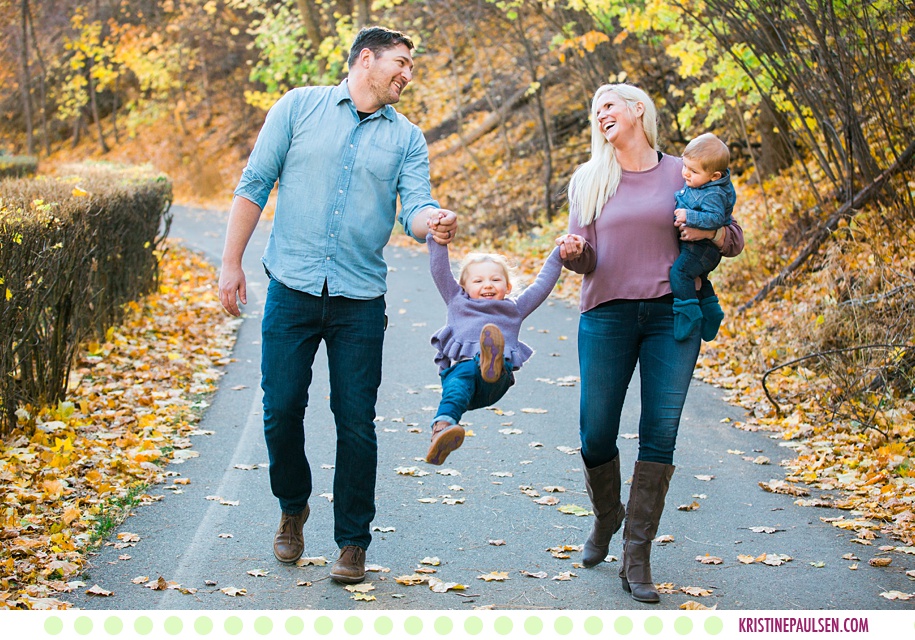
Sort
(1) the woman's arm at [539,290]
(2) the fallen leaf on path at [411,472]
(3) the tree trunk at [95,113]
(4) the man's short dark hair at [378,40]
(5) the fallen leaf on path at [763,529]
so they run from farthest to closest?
(3) the tree trunk at [95,113] < (2) the fallen leaf on path at [411,472] < (5) the fallen leaf on path at [763,529] < (1) the woman's arm at [539,290] < (4) the man's short dark hair at [378,40]

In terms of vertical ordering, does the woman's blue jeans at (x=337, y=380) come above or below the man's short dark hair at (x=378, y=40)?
below

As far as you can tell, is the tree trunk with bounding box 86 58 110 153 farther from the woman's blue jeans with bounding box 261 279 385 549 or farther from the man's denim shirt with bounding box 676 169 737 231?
the man's denim shirt with bounding box 676 169 737 231

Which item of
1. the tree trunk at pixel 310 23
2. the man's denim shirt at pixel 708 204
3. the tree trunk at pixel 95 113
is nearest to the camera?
the man's denim shirt at pixel 708 204

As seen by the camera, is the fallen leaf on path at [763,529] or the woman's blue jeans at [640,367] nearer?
the woman's blue jeans at [640,367]

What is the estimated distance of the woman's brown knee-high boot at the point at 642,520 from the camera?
4445 mm

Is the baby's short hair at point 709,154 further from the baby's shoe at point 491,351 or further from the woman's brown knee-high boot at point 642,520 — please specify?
the woman's brown knee-high boot at point 642,520

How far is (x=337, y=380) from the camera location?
15.3ft

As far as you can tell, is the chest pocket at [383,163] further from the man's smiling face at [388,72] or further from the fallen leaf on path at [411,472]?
the fallen leaf on path at [411,472]

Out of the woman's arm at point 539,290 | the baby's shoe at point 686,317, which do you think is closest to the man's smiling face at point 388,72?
the woman's arm at point 539,290

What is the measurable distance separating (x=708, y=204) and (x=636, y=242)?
349 mm

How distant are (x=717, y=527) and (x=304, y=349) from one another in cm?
251

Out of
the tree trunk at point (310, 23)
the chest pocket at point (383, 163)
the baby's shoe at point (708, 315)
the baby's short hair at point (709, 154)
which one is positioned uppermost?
the tree trunk at point (310, 23)

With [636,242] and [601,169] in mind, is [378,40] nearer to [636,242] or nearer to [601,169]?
[601,169]

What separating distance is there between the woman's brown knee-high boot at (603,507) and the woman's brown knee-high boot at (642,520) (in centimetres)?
21
